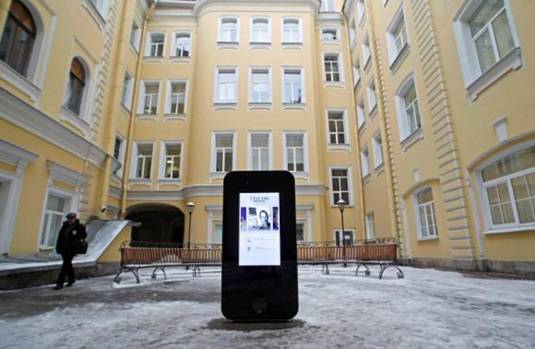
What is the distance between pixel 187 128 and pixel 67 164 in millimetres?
9505

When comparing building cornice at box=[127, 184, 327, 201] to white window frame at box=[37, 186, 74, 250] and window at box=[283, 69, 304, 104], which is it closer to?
window at box=[283, 69, 304, 104]

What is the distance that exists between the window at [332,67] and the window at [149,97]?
11.7 meters

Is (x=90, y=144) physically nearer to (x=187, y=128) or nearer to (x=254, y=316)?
(x=187, y=128)

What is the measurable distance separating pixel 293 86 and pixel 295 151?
445 centimetres

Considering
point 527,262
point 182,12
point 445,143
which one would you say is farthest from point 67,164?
point 182,12

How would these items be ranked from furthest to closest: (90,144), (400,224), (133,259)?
1. (400,224)
2. (90,144)
3. (133,259)

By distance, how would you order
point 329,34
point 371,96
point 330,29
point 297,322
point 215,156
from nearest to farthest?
point 297,322 → point 371,96 → point 215,156 → point 330,29 → point 329,34

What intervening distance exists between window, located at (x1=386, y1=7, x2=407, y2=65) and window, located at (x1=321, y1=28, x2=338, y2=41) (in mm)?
7734

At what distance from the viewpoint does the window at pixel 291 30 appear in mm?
20219

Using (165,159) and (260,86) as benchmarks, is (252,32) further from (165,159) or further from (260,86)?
(165,159)

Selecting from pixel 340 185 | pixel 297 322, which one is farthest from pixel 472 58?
pixel 340 185

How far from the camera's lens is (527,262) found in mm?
6898

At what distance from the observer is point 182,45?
68.5 ft

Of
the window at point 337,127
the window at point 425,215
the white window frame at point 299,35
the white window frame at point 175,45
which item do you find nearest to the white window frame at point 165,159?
the white window frame at point 175,45
